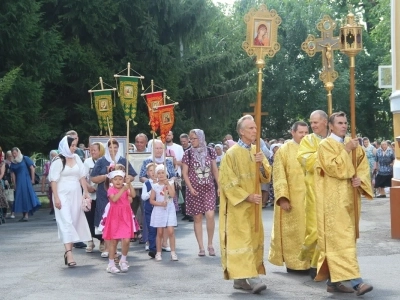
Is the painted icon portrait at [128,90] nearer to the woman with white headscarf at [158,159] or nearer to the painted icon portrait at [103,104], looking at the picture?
the painted icon portrait at [103,104]

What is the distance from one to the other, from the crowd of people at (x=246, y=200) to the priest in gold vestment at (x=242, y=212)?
0.01 metres

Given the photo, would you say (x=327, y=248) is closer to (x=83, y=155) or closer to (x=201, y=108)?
(x=83, y=155)

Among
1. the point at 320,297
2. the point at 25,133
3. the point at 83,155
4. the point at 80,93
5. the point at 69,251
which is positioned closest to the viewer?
the point at 320,297

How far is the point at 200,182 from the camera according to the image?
14.3 meters

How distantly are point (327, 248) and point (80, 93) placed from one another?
74.1 feet

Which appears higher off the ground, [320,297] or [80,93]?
[80,93]

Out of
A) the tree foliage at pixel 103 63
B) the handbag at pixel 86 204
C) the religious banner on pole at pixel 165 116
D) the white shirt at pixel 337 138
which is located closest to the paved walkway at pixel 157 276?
the handbag at pixel 86 204

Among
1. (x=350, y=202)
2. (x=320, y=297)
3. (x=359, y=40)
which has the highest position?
(x=359, y=40)

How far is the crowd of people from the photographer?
10273 millimetres

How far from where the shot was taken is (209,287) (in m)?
10.9

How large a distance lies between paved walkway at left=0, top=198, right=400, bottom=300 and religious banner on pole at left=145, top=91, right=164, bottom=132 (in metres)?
1.92

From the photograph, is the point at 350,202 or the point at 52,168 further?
the point at 52,168

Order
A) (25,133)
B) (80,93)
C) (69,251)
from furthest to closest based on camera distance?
(80,93) → (25,133) → (69,251)

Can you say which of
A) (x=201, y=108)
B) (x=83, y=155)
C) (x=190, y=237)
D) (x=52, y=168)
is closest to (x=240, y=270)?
(x=52, y=168)
